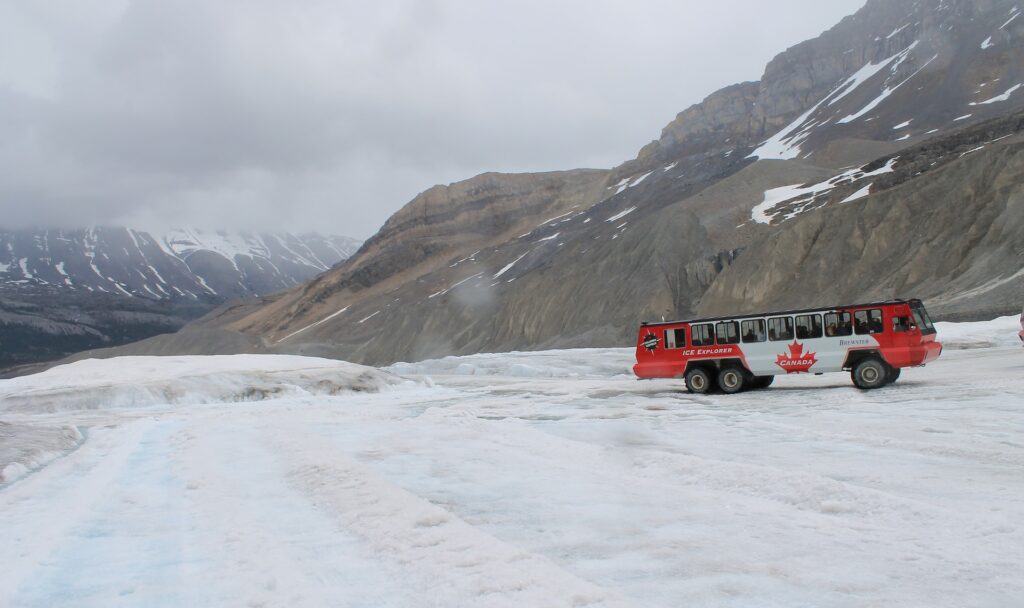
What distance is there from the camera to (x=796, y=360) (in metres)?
19.0

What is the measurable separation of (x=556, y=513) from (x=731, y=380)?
1431 cm

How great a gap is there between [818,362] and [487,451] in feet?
37.4

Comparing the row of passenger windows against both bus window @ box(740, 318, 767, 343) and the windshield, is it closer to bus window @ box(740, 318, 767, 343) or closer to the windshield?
bus window @ box(740, 318, 767, 343)

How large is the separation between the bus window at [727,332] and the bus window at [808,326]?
1671mm

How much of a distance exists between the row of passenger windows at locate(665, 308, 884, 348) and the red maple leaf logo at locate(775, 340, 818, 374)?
11.4 inches

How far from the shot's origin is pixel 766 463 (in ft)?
29.3

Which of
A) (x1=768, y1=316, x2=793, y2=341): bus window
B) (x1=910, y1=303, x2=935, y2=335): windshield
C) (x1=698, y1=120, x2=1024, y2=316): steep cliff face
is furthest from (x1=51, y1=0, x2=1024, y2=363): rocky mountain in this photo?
(x1=768, y1=316, x2=793, y2=341): bus window

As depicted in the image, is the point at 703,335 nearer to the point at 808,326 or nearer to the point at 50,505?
the point at 808,326

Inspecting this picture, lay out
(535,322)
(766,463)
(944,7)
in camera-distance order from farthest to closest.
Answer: (944,7) < (535,322) < (766,463)

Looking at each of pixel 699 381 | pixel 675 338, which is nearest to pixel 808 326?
pixel 699 381

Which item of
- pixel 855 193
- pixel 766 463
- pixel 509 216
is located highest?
pixel 509 216

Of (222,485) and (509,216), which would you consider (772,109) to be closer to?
(509,216)

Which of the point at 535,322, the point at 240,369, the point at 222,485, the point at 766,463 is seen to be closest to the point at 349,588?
the point at 222,485

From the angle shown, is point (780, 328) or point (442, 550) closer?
point (442, 550)
